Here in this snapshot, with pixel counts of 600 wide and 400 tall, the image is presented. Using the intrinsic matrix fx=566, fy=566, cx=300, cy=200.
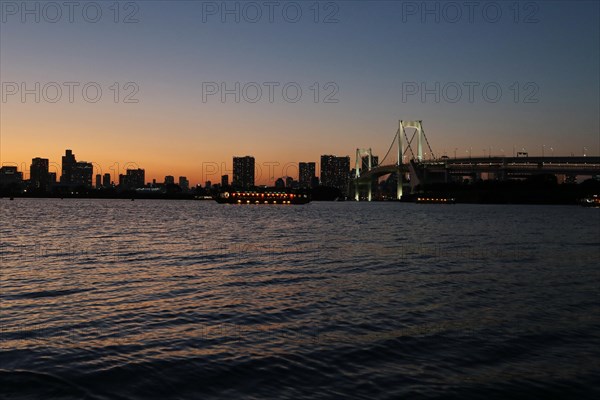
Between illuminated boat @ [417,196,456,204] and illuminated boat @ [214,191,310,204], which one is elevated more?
illuminated boat @ [214,191,310,204]

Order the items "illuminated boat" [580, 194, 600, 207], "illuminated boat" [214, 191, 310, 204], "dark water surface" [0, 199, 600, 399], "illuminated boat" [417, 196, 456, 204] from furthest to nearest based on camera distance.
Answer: "illuminated boat" [417, 196, 456, 204] < "illuminated boat" [214, 191, 310, 204] < "illuminated boat" [580, 194, 600, 207] < "dark water surface" [0, 199, 600, 399]

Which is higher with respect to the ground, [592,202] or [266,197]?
[266,197]

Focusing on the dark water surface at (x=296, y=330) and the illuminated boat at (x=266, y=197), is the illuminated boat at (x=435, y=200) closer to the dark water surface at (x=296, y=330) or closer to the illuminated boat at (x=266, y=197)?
the illuminated boat at (x=266, y=197)

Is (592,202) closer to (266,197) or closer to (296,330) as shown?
(266,197)

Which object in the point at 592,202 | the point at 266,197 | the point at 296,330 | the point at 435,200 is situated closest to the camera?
the point at 296,330

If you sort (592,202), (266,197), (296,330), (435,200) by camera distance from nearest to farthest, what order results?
(296,330), (592,202), (266,197), (435,200)

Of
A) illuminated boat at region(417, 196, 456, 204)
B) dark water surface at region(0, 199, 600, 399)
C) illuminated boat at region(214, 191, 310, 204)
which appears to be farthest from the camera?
illuminated boat at region(417, 196, 456, 204)

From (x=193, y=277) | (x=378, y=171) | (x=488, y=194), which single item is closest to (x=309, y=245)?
(x=193, y=277)

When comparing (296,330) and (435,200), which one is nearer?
(296,330)

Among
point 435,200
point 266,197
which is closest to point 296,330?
point 266,197

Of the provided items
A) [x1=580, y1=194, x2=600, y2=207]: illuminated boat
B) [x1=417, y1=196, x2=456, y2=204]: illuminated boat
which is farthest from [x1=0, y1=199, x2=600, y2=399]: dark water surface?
[x1=417, y1=196, x2=456, y2=204]: illuminated boat

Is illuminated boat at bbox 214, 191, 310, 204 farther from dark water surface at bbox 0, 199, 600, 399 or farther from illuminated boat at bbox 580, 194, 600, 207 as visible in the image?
dark water surface at bbox 0, 199, 600, 399

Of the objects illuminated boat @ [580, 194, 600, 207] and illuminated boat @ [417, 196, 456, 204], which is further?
illuminated boat @ [417, 196, 456, 204]

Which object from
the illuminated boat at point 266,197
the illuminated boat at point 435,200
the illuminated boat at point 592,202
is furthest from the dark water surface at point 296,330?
the illuminated boat at point 435,200
